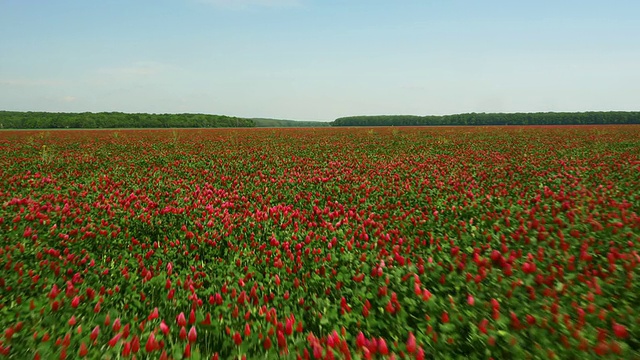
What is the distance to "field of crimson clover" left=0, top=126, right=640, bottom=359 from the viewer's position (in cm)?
260

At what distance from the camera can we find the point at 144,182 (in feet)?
27.6

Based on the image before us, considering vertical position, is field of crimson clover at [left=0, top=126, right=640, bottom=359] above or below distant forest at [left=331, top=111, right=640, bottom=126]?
below

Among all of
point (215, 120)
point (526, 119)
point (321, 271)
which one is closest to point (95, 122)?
point (215, 120)

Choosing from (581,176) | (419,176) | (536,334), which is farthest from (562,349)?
(581,176)

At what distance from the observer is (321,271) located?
12.9ft

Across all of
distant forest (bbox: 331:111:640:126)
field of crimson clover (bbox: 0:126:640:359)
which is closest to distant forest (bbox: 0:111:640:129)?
distant forest (bbox: 331:111:640:126)

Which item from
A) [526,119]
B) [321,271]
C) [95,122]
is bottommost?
[321,271]

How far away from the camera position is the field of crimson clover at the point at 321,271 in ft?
8.54

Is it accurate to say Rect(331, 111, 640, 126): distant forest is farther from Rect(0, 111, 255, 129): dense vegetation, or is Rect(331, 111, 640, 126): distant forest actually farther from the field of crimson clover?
the field of crimson clover

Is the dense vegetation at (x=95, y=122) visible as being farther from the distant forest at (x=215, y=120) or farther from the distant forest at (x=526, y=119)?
the distant forest at (x=526, y=119)

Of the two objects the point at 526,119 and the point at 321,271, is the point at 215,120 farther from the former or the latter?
the point at 526,119

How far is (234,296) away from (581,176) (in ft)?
32.1

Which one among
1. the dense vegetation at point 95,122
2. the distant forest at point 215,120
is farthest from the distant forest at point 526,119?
the dense vegetation at point 95,122

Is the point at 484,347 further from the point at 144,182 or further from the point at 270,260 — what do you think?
the point at 144,182
